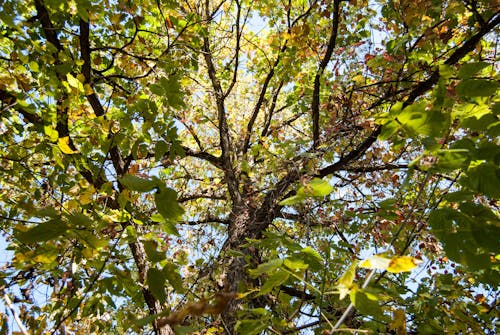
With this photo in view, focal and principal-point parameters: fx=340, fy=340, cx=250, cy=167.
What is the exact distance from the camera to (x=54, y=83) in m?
2.02

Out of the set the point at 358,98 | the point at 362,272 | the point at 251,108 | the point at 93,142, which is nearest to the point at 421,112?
the point at 362,272

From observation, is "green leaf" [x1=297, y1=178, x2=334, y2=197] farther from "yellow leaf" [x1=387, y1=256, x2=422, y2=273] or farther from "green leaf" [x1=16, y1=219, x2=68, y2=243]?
"green leaf" [x1=16, y1=219, x2=68, y2=243]

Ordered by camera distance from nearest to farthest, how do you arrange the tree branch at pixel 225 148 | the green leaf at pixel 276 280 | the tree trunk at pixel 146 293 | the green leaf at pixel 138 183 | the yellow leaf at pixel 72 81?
the green leaf at pixel 138 183, the green leaf at pixel 276 280, the yellow leaf at pixel 72 81, the tree trunk at pixel 146 293, the tree branch at pixel 225 148

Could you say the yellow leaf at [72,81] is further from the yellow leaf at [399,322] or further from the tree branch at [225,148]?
the tree branch at [225,148]

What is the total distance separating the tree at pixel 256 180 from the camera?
3.80ft

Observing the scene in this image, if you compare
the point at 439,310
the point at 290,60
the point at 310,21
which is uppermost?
the point at 310,21

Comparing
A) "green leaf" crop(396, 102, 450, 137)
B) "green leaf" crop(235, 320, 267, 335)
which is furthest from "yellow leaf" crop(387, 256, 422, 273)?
"green leaf" crop(235, 320, 267, 335)

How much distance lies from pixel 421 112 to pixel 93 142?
104 inches

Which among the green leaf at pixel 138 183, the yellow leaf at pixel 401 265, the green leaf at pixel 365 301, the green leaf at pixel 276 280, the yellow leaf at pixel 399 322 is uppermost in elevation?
the green leaf at pixel 138 183

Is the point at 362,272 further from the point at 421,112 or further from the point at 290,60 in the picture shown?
the point at 290,60

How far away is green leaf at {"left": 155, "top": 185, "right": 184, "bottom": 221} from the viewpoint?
1128 mm

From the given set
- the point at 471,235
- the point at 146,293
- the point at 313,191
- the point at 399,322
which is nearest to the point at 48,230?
the point at 313,191

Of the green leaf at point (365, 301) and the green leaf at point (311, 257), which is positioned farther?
the green leaf at point (311, 257)

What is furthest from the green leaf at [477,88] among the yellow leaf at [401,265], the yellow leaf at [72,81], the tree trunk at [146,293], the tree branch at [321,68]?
the tree trunk at [146,293]
